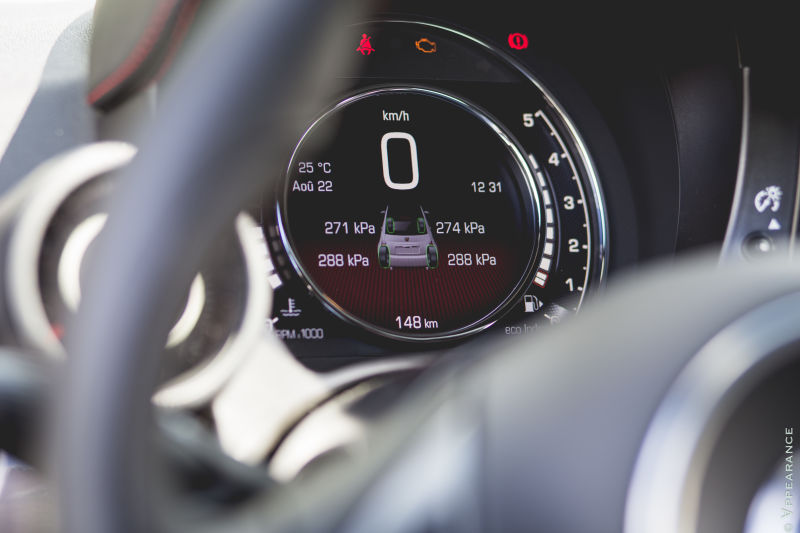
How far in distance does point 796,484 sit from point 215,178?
263mm

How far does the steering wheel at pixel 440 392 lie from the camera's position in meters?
0.33

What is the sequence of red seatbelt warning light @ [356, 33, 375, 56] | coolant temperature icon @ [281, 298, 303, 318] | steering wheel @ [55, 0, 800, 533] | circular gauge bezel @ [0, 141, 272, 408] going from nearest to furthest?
steering wheel @ [55, 0, 800, 533]
circular gauge bezel @ [0, 141, 272, 408]
coolant temperature icon @ [281, 298, 303, 318]
red seatbelt warning light @ [356, 33, 375, 56]

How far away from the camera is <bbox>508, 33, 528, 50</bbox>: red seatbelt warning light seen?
1529 mm

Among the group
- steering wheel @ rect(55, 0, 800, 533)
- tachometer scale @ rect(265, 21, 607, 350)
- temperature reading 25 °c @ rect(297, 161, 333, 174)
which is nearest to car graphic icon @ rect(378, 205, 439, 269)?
tachometer scale @ rect(265, 21, 607, 350)

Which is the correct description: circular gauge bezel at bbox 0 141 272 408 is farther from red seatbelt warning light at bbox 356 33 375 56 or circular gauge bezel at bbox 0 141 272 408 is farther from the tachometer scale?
red seatbelt warning light at bbox 356 33 375 56

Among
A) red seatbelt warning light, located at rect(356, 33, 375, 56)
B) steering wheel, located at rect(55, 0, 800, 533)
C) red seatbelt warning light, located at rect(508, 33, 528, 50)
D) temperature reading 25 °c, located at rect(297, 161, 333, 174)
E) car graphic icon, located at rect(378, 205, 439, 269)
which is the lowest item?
steering wheel, located at rect(55, 0, 800, 533)

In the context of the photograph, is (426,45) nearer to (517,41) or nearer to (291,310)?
(517,41)

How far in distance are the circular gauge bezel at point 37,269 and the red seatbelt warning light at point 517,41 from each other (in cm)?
62

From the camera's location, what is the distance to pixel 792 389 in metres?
0.39

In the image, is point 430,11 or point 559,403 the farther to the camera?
point 430,11

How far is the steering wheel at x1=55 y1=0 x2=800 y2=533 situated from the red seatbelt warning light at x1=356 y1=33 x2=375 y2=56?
103 cm

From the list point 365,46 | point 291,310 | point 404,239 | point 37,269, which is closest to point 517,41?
point 365,46

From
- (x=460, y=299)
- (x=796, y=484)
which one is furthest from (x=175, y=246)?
(x=460, y=299)

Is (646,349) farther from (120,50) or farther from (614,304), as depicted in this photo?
(120,50)
